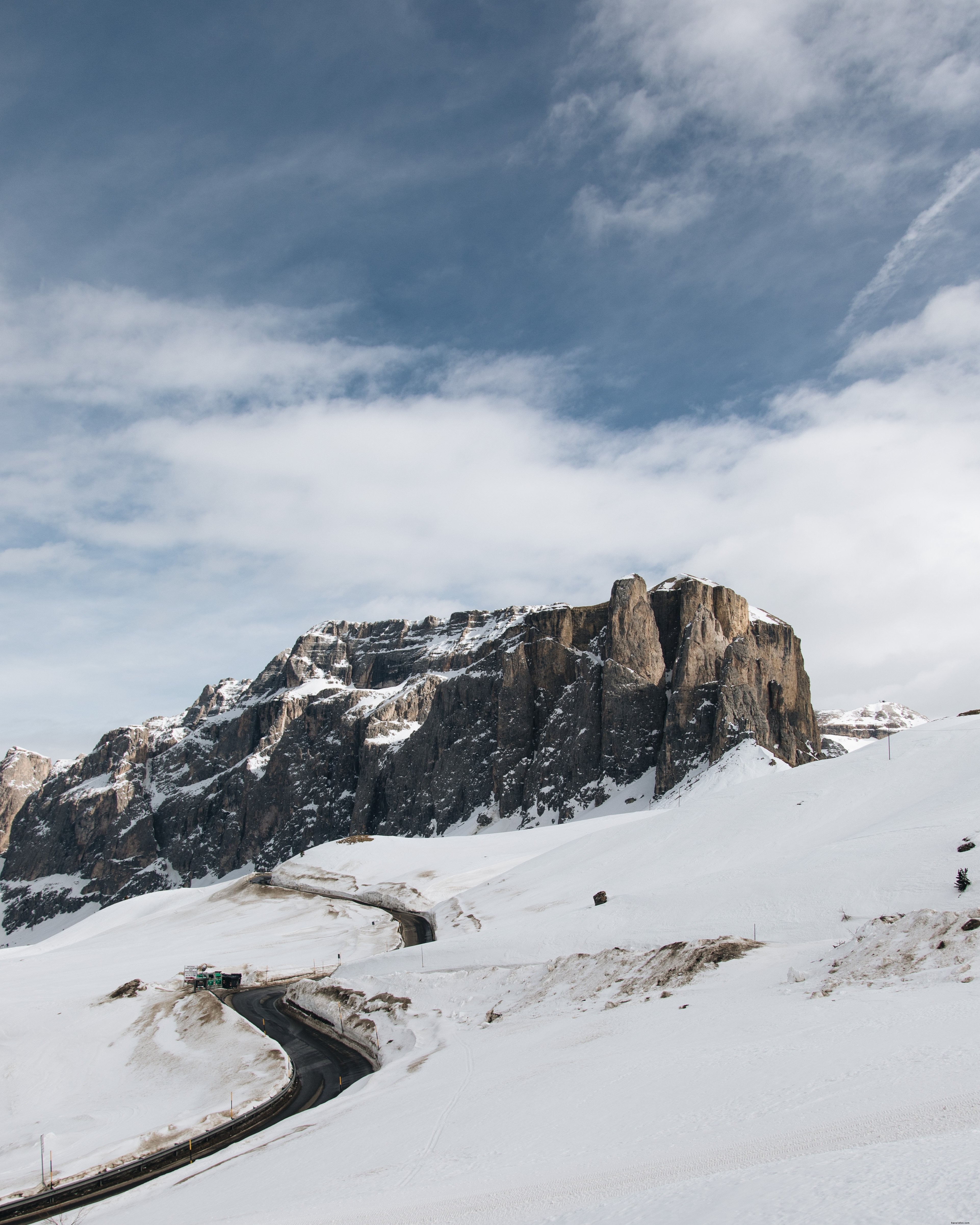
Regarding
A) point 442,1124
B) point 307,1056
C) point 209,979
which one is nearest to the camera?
point 442,1124

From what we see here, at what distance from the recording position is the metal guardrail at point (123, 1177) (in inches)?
829

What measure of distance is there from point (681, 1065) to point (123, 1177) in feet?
55.3

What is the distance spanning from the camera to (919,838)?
124 feet

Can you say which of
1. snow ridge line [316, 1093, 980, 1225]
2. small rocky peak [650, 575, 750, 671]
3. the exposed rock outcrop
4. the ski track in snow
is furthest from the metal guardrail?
small rocky peak [650, 575, 750, 671]

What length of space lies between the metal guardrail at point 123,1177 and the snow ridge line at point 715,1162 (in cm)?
1495

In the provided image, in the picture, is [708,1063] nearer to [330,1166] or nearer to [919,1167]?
[330,1166]

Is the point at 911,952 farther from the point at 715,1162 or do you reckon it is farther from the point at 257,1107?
the point at 257,1107

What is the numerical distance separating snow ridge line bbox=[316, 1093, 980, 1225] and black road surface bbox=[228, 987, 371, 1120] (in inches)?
740

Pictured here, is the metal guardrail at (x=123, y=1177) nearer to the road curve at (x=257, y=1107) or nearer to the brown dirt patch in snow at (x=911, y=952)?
the road curve at (x=257, y=1107)

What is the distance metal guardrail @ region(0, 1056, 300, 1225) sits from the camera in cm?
2106

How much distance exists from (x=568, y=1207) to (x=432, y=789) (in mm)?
173995

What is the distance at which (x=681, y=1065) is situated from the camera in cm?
1688

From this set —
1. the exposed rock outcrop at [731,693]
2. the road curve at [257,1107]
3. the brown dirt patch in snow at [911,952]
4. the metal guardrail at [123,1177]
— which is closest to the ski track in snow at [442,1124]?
the road curve at [257,1107]

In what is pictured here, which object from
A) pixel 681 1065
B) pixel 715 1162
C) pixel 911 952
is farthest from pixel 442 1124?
pixel 911 952
